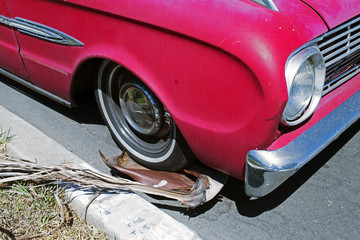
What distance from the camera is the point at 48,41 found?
262 centimetres

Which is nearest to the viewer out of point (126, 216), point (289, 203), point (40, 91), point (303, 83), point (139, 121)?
point (303, 83)

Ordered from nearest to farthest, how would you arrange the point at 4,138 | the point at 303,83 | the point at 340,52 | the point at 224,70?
the point at 224,70 < the point at 303,83 < the point at 340,52 < the point at 4,138

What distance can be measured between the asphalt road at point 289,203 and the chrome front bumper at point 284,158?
1.29ft

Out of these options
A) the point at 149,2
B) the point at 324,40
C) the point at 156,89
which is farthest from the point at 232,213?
the point at 149,2

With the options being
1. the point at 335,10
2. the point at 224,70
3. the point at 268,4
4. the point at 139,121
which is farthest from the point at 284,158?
the point at 139,121

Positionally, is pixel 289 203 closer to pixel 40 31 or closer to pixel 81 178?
pixel 81 178

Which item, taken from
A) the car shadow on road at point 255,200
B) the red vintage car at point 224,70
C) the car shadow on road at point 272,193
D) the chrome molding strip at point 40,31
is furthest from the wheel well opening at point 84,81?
the car shadow on road at point 272,193

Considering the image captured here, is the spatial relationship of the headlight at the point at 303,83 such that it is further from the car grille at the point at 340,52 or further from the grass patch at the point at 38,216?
the grass patch at the point at 38,216

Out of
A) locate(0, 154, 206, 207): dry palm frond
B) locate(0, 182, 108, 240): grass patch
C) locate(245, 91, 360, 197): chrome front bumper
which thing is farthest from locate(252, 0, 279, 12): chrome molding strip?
locate(0, 182, 108, 240): grass patch

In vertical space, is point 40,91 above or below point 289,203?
above

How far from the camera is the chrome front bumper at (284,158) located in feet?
6.14

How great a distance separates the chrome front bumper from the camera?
187cm

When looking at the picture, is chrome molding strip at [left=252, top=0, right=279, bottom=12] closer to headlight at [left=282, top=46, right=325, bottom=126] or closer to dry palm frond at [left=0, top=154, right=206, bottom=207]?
headlight at [left=282, top=46, right=325, bottom=126]

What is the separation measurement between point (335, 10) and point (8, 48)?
224 centimetres
